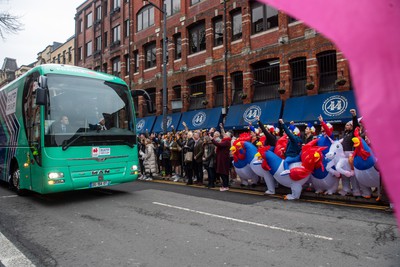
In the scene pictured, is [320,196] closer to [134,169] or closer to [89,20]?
[134,169]

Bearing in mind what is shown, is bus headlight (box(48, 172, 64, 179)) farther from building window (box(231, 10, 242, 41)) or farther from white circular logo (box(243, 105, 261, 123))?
building window (box(231, 10, 242, 41))

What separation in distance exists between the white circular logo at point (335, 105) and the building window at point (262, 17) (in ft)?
19.0

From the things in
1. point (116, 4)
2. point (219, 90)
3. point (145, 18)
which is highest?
point (116, 4)

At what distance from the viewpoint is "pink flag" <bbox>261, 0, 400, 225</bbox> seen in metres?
0.65

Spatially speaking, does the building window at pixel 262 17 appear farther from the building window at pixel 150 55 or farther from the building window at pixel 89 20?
the building window at pixel 89 20

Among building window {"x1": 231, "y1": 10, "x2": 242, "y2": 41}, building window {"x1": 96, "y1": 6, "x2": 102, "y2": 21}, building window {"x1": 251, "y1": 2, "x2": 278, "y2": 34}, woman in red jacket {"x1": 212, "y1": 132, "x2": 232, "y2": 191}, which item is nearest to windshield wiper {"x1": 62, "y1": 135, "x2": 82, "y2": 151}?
woman in red jacket {"x1": 212, "y1": 132, "x2": 232, "y2": 191}

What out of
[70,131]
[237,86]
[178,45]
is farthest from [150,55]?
[70,131]

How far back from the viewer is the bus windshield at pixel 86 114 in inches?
283

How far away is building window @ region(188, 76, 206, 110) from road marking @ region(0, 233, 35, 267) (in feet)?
57.8

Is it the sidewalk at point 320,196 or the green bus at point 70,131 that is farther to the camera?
the sidewalk at point 320,196

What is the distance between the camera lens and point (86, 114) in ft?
25.0

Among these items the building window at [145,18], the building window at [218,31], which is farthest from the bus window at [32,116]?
the building window at [145,18]

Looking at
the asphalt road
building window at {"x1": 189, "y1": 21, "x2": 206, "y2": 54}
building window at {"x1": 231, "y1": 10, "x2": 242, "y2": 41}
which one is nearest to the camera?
the asphalt road

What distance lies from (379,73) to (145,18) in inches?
1137
